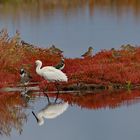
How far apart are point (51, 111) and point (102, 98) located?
7.59ft

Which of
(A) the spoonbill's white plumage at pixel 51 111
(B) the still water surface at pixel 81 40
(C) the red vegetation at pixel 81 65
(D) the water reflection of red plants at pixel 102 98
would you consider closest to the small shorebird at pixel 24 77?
(C) the red vegetation at pixel 81 65

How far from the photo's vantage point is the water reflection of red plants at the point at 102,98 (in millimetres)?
22984

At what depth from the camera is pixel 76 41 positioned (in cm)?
4659

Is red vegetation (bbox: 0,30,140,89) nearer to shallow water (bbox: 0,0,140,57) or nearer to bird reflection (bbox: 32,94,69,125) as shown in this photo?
bird reflection (bbox: 32,94,69,125)

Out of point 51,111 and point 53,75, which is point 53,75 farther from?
point 51,111

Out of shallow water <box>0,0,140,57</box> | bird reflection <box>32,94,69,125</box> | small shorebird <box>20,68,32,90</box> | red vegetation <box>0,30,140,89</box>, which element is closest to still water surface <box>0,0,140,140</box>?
shallow water <box>0,0,140,57</box>

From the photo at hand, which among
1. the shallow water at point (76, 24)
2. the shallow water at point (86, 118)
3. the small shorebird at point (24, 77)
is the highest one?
the shallow water at point (76, 24)

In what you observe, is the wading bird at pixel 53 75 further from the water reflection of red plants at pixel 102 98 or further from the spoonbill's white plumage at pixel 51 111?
the spoonbill's white plumage at pixel 51 111

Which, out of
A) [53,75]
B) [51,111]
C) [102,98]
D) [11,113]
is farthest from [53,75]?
[11,113]

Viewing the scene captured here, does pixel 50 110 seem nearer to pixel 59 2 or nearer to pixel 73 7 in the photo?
pixel 73 7

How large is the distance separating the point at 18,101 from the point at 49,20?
137 ft

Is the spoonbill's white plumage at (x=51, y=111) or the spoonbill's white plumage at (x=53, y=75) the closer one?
the spoonbill's white plumage at (x=51, y=111)

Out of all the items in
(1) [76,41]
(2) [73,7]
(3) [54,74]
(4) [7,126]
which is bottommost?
(4) [7,126]

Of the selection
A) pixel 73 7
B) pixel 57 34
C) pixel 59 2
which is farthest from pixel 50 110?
pixel 59 2
